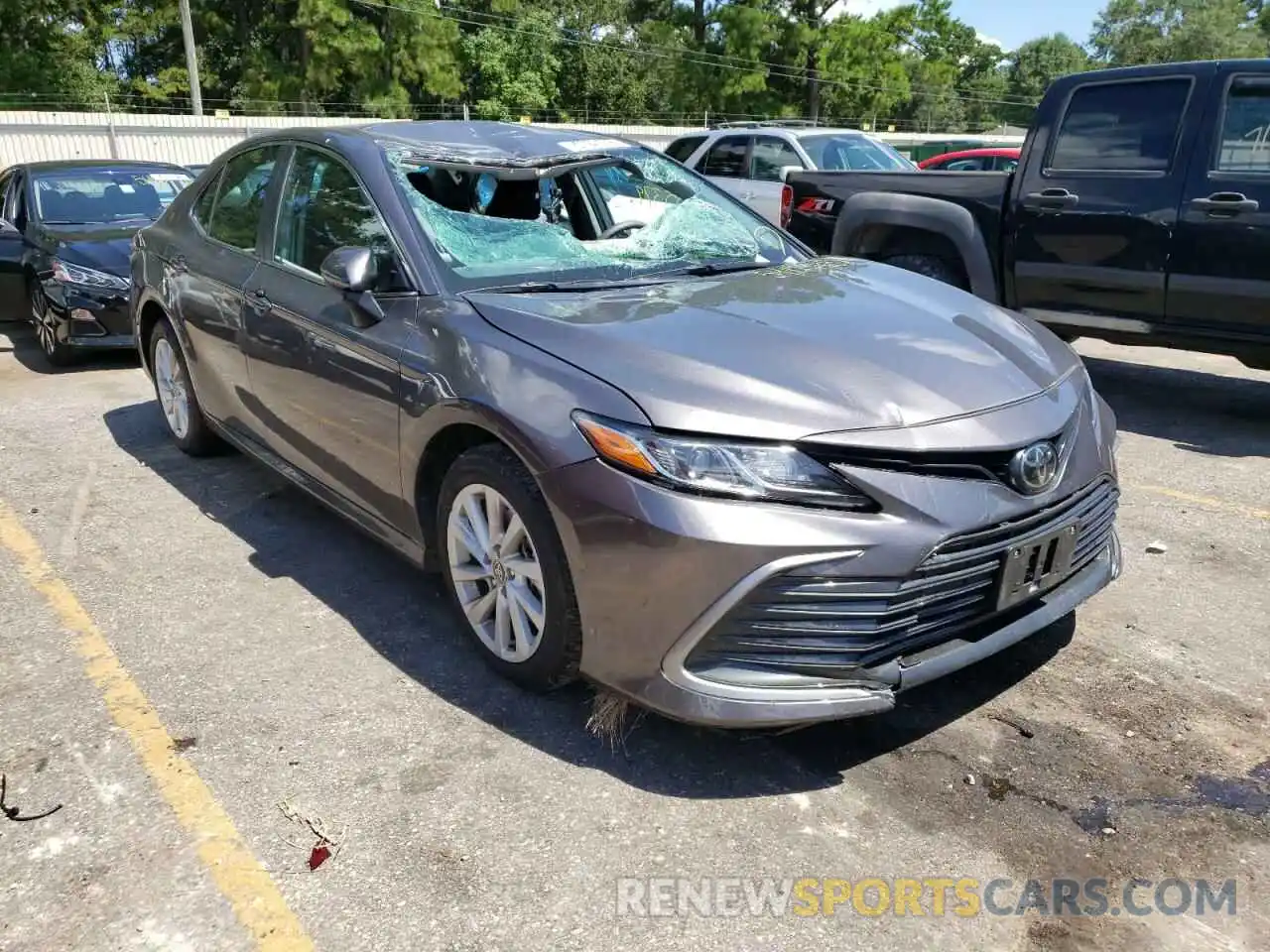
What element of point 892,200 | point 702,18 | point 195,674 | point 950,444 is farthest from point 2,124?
point 702,18

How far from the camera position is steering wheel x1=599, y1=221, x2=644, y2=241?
3.95m

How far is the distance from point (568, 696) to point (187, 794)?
1064mm

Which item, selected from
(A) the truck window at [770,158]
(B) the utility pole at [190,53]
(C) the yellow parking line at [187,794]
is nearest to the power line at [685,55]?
(B) the utility pole at [190,53]

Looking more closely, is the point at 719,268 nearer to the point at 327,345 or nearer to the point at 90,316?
the point at 327,345

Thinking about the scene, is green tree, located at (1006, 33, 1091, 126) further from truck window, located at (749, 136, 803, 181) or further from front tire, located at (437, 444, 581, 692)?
front tire, located at (437, 444, 581, 692)

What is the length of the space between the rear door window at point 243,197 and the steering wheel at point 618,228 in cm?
143

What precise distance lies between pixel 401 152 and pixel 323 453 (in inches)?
44.0

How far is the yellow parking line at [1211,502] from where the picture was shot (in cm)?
456

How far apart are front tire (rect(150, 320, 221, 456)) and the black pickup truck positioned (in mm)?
4348

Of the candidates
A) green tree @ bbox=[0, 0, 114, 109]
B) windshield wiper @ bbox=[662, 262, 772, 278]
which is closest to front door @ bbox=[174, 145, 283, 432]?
→ windshield wiper @ bbox=[662, 262, 772, 278]

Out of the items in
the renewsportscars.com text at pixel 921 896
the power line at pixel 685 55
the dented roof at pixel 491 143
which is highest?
the power line at pixel 685 55

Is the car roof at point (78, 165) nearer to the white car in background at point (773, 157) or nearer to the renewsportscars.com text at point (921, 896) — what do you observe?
the white car in background at point (773, 157)

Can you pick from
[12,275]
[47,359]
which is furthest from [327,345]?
[12,275]

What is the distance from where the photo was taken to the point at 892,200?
6.81 m
